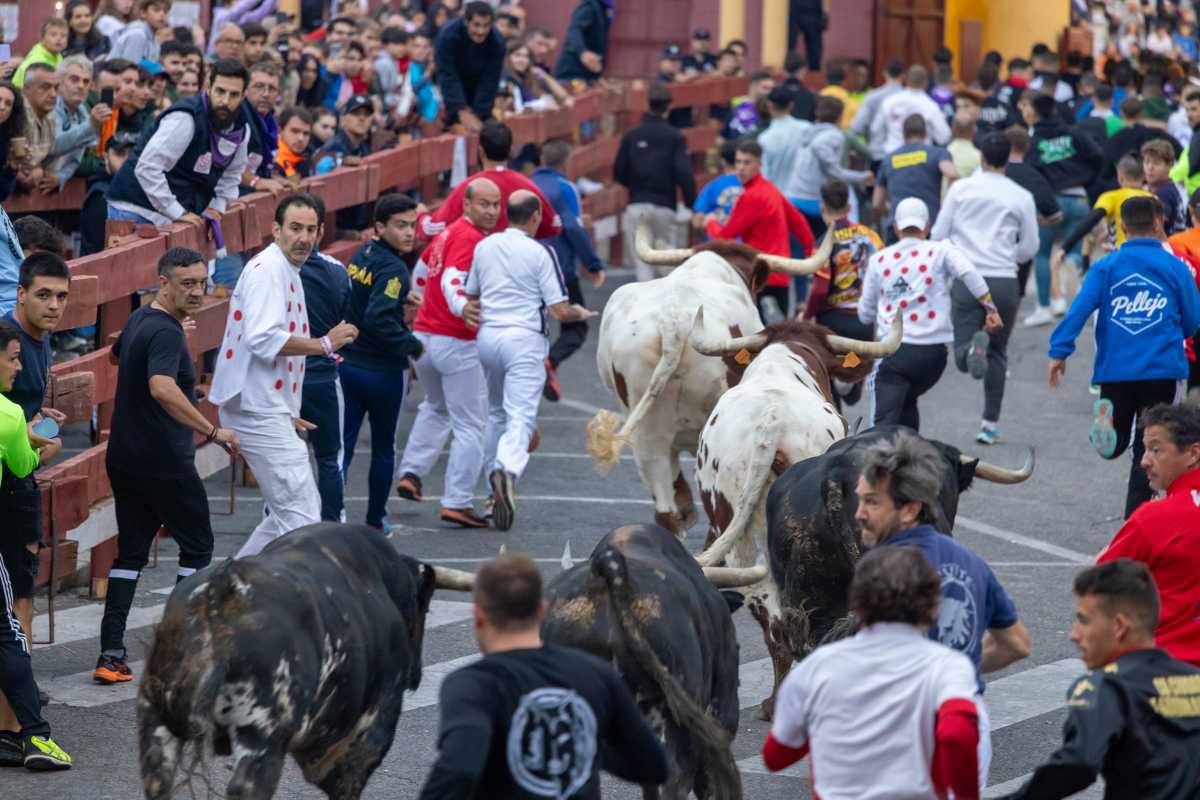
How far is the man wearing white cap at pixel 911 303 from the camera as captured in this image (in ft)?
40.7

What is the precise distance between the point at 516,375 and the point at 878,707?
7.46 metres

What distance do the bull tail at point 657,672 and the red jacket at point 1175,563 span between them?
139cm

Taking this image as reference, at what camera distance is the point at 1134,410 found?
1118 centimetres

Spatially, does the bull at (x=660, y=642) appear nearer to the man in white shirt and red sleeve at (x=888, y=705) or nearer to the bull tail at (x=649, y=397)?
the man in white shirt and red sleeve at (x=888, y=705)

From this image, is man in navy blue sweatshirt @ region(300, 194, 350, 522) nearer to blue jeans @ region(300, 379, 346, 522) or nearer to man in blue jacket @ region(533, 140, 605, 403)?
blue jeans @ region(300, 379, 346, 522)

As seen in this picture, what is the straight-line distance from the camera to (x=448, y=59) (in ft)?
56.4

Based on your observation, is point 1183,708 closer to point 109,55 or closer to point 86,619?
point 86,619

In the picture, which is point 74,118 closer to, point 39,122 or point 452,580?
point 39,122

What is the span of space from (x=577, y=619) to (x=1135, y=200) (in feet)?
18.6

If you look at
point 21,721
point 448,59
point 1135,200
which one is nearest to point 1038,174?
point 448,59

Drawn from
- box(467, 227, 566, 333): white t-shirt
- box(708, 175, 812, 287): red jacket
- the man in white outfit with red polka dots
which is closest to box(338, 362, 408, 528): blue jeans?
box(467, 227, 566, 333): white t-shirt

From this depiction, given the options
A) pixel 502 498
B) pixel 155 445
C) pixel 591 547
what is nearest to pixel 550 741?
pixel 155 445

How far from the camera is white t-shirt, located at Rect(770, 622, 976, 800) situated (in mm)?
4734

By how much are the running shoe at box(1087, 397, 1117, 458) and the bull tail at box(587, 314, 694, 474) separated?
231cm
